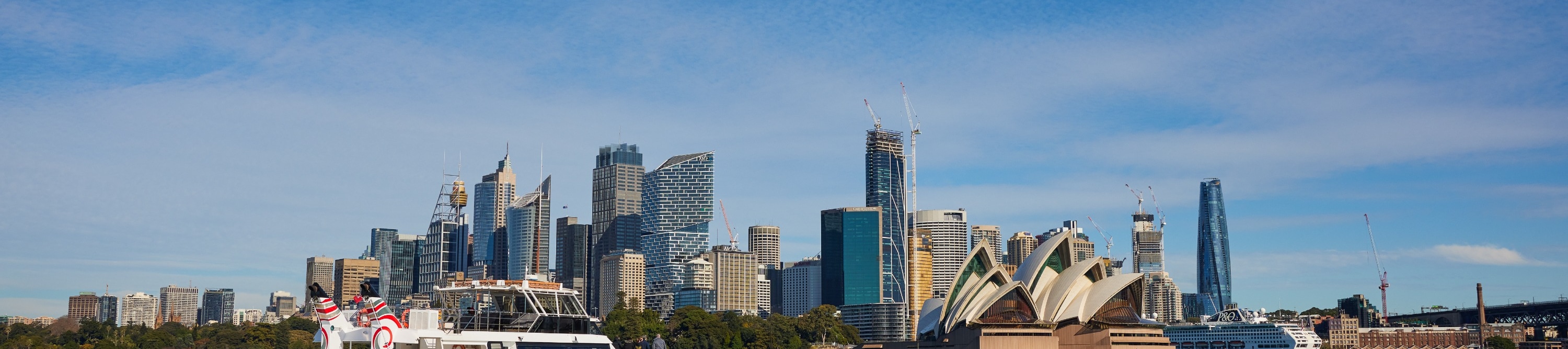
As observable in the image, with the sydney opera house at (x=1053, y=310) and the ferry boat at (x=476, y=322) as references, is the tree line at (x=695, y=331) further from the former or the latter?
the ferry boat at (x=476, y=322)

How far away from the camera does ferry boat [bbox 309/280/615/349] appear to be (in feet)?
180

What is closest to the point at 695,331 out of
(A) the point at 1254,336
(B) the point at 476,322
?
(A) the point at 1254,336

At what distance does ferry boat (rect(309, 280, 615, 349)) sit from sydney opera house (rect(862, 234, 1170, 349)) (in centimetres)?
4607

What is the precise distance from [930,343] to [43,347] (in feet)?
324

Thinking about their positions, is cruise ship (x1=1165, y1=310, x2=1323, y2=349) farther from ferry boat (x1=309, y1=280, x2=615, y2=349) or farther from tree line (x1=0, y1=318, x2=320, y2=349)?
ferry boat (x1=309, y1=280, x2=615, y2=349)

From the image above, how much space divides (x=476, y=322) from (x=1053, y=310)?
190ft

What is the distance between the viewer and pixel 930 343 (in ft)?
383

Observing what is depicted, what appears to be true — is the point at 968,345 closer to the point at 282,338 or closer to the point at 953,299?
the point at 953,299

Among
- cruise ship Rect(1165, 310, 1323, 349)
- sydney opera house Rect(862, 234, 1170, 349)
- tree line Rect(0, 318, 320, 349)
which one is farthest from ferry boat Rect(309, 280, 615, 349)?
cruise ship Rect(1165, 310, 1323, 349)

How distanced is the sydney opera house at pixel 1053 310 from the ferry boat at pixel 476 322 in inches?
1814

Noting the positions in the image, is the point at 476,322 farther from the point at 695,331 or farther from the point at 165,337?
the point at 165,337

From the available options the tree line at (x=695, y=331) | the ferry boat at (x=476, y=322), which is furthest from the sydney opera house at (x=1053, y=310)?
the tree line at (x=695, y=331)

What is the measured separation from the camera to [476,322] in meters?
59.4

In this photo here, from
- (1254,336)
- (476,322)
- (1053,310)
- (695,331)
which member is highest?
(1053,310)
